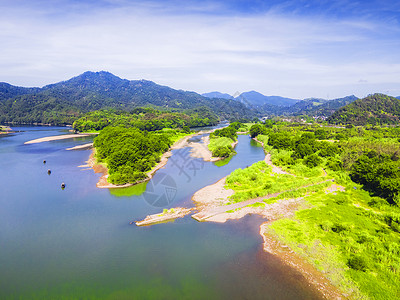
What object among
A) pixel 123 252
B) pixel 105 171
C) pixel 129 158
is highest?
pixel 129 158

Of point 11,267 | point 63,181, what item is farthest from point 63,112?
point 11,267

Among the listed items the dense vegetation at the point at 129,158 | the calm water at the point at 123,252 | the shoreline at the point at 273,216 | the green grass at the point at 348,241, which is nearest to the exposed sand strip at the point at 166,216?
the calm water at the point at 123,252

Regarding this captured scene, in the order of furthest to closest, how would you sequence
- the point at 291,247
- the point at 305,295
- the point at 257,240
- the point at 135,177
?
the point at 135,177 → the point at 257,240 → the point at 291,247 → the point at 305,295

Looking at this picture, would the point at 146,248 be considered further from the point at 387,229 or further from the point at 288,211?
the point at 387,229

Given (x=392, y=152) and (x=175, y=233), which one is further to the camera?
(x=392, y=152)

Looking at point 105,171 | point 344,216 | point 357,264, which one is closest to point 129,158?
point 105,171

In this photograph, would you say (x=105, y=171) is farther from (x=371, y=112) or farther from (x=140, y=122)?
(x=371, y=112)
